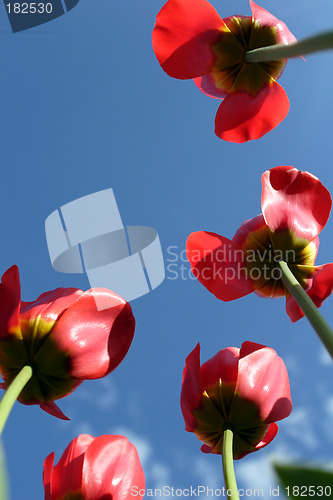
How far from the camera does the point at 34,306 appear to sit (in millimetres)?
820

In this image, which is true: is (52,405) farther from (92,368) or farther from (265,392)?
(265,392)

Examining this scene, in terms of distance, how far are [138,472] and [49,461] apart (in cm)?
16

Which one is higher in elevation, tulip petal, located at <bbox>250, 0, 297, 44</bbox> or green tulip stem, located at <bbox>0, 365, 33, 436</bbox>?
tulip petal, located at <bbox>250, 0, 297, 44</bbox>

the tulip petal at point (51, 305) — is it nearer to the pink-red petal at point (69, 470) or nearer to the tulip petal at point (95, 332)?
the tulip petal at point (95, 332)

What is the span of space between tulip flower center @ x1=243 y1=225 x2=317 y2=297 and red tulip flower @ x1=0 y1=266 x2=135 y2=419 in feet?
0.94

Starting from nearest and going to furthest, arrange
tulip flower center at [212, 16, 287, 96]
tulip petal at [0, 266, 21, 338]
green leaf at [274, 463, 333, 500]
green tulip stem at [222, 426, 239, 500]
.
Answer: green leaf at [274, 463, 333, 500], green tulip stem at [222, 426, 239, 500], tulip petal at [0, 266, 21, 338], tulip flower center at [212, 16, 287, 96]

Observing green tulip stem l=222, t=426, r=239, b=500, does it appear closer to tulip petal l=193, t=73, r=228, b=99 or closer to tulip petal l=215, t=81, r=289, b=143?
tulip petal l=215, t=81, r=289, b=143

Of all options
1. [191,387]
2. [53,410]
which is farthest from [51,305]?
[191,387]

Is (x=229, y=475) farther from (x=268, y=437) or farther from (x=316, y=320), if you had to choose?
(x=268, y=437)

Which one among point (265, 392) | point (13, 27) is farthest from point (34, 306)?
point (13, 27)

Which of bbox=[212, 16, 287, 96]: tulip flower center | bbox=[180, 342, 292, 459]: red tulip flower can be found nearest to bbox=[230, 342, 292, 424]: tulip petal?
bbox=[180, 342, 292, 459]: red tulip flower

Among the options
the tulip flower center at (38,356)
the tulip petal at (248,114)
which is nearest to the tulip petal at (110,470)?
the tulip flower center at (38,356)

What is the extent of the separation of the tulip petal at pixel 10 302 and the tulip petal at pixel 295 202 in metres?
0.46

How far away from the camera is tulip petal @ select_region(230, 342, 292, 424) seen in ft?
3.04
